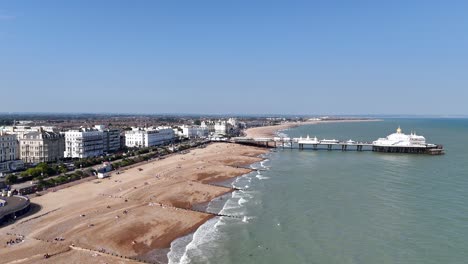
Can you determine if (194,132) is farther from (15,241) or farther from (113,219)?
(15,241)

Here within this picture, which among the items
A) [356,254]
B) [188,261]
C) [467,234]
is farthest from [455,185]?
[188,261]

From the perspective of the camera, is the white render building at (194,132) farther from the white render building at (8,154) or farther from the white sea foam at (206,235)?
the white sea foam at (206,235)

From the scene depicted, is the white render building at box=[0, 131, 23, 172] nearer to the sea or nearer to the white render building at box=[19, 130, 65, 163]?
the white render building at box=[19, 130, 65, 163]

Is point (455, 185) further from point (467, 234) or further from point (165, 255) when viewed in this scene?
point (165, 255)

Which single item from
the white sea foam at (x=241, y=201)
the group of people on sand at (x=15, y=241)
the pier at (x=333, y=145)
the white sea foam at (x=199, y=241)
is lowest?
the white sea foam at (x=199, y=241)

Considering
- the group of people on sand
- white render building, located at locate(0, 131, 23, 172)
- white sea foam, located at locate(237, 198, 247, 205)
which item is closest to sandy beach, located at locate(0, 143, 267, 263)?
the group of people on sand

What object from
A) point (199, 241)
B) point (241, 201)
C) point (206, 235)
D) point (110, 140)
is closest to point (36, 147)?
point (110, 140)

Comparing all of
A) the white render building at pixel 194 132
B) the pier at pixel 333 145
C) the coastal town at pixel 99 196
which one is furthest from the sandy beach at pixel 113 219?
the white render building at pixel 194 132
